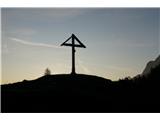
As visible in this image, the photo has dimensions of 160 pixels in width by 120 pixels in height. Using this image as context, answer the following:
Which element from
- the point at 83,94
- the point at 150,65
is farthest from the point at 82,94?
the point at 150,65

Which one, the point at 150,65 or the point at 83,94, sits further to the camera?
the point at 83,94

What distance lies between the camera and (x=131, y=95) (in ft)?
18.4

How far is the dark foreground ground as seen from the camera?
5.54 metres

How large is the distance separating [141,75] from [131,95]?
1.09 ft

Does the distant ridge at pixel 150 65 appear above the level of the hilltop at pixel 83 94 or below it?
above

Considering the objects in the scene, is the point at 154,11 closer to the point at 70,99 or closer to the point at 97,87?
the point at 97,87

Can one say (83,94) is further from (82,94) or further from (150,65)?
(150,65)

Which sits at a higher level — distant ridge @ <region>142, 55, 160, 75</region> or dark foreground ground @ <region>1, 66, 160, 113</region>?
distant ridge @ <region>142, 55, 160, 75</region>

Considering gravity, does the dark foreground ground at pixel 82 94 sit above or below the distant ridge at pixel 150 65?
below

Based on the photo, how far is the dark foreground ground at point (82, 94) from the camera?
18.2 ft

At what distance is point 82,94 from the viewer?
562 cm

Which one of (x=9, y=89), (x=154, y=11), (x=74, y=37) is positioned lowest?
(x=9, y=89)

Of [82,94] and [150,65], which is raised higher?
[150,65]
